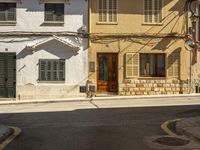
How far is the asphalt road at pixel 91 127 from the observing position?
938cm

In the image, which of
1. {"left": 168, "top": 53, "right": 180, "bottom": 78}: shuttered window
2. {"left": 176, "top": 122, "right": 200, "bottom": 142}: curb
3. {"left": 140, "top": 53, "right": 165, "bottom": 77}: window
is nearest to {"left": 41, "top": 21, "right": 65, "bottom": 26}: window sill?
{"left": 140, "top": 53, "right": 165, "bottom": 77}: window

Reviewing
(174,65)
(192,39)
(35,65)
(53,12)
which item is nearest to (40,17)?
(53,12)

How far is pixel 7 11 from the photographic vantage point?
2467 centimetres

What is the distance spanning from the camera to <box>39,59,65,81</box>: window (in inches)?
973

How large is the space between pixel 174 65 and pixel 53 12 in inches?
314

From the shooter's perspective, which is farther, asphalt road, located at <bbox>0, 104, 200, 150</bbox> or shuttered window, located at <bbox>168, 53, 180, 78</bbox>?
shuttered window, located at <bbox>168, 53, 180, 78</bbox>

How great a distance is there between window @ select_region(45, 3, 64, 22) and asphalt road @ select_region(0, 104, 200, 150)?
30.1 ft

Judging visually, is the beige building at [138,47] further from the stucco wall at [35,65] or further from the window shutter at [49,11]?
the window shutter at [49,11]

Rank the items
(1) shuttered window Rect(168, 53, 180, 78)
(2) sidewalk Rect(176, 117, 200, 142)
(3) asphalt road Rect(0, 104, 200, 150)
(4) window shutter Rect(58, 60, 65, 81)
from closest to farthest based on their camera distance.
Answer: (3) asphalt road Rect(0, 104, 200, 150) → (2) sidewalk Rect(176, 117, 200, 142) → (4) window shutter Rect(58, 60, 65, 81) → (1) shuttered window Rect(168, 53, 180, 78)

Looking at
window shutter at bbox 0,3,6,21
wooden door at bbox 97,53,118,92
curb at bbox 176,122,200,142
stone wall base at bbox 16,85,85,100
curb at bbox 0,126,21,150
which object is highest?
window shutter at bbox 0,3,6,21

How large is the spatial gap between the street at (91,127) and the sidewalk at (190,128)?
0.58 meters

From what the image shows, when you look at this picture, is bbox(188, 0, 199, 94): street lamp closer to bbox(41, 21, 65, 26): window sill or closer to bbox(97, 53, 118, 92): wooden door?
bbox(97, 53, 118, 92): wooden door

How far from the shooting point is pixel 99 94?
25078mm

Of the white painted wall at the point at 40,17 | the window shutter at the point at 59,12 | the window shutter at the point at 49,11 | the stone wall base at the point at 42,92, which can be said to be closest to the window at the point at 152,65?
the white painted wall at the point at 40,17
